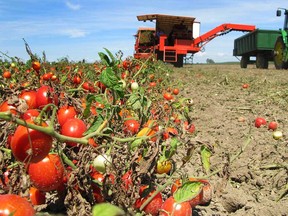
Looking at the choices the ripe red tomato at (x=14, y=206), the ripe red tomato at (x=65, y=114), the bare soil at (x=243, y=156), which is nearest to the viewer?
the ripe red tomato at (x=14, y=206)

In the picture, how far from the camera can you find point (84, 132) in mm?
1411

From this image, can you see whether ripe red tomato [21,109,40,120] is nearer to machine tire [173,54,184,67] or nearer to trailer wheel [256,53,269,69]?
machine tire [173,54,184,67]

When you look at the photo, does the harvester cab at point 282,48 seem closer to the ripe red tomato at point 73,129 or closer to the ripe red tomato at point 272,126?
the ripe red tomato at point 272,126

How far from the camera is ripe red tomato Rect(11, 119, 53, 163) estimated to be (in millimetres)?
969

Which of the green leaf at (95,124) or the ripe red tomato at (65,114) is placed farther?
the ripe red tomato at (65,114)

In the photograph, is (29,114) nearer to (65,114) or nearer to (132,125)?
(65,114)

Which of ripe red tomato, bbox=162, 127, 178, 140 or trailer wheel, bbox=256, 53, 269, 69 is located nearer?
ripe red tomato, bbox=162, 127, 178, 140

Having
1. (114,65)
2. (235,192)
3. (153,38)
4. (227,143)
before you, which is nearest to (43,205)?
(114,65)

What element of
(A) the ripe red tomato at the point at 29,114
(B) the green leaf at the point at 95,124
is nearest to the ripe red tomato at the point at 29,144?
(A) the ripe red tomato at the point at 29,114

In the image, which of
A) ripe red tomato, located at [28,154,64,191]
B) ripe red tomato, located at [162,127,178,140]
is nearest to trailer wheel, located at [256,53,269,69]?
ripe red tomato, located at [162,127,178,140]

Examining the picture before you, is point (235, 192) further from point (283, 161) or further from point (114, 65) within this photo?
point (114, 65)

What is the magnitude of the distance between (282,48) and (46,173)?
17.1 meters

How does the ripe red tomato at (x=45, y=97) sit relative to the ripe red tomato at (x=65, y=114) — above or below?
above

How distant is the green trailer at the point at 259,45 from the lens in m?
19.3
